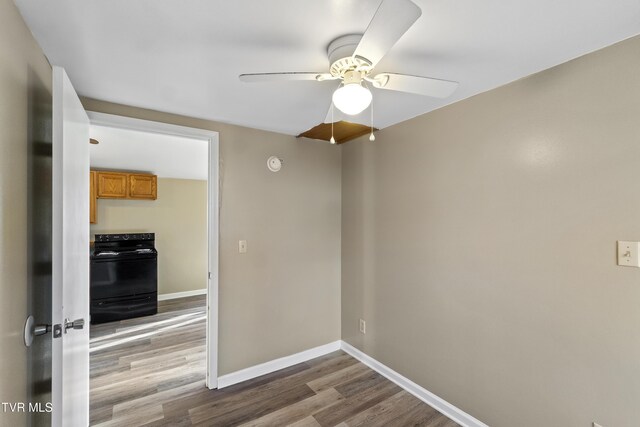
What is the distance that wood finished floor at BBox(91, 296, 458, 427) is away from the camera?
196 centimetres

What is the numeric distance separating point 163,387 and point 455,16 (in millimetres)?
3186

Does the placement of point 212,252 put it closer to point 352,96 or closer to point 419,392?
point 352,96

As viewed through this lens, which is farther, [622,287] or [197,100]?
[197,100]

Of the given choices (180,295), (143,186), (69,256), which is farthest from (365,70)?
(180,295)

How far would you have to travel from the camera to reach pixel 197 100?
6.39 feet

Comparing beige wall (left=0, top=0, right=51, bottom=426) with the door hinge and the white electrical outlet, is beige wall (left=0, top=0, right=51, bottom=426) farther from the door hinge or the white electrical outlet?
the white electrical outlet

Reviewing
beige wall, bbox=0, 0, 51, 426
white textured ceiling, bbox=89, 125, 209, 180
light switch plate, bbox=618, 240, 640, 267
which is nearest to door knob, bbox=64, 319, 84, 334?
beige wall, bbox=0, 0, 51, 426

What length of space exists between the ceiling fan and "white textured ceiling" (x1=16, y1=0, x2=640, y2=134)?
9 centimetres

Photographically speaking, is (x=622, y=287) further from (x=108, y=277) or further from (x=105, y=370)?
(x=108, y=277)

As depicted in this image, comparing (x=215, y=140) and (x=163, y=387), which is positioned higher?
(x=215, y=140)

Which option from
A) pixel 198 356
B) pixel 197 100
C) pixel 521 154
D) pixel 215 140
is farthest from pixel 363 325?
pixel 197 100

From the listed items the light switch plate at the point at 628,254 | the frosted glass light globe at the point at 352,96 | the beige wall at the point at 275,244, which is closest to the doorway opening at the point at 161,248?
the beige wall at the point at 275,244

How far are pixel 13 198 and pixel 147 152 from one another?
2628 mm

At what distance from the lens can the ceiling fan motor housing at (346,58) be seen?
123 centimetres
